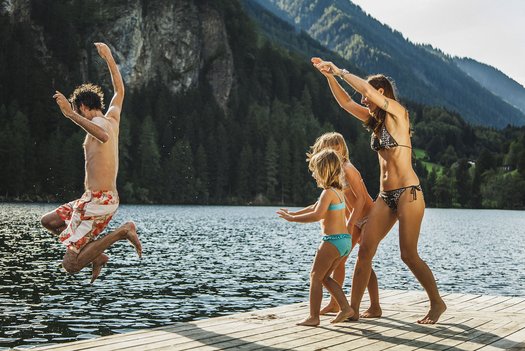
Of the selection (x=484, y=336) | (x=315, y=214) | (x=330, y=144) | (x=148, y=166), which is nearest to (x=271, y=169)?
(x=148, y=166)

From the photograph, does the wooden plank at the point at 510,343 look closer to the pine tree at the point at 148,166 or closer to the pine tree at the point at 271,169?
the pine tree at the point at 148,166

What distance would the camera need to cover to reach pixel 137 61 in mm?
165750

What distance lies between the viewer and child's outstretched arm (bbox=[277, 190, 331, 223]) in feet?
28.8

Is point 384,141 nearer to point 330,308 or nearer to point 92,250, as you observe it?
point 330,308

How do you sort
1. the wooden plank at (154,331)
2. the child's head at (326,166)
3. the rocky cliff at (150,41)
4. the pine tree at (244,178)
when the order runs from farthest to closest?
the rocky cliff at (150,41) < the pine tree at (244,178) < the child's head at (326,166) < the wooden plank at (154,331)

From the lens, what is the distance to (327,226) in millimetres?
9008

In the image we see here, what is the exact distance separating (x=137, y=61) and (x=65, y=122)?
33474 millimetres

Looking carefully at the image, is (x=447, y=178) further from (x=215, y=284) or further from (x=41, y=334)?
(x=41, y=334)

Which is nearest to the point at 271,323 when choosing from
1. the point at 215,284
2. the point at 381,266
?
the point at 215,284

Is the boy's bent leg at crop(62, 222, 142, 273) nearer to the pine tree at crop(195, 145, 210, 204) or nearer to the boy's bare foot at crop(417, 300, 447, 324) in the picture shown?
the boy's bare foot at crop(417, 300, 447, 324)

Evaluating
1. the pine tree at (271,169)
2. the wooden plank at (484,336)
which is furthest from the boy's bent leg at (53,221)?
the pine tree at (271,169)

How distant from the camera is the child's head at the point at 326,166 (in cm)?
872

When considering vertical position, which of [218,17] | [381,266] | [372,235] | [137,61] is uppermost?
[218,17]

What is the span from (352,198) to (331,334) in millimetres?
2129
